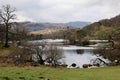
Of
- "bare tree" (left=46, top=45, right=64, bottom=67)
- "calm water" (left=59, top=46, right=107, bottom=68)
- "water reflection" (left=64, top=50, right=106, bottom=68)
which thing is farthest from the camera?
"calm water" (left=59, top=46, right=107, bottom=68)

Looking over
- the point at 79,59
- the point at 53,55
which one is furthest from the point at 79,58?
the point at 53,55

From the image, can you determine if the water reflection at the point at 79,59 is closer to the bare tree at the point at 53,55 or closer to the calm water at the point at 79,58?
→ the calm water at the point at 79,58

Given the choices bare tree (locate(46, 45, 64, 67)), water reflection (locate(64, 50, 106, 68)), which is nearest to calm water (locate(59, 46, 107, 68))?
water reflection (locate(64, 50, 106, 68))

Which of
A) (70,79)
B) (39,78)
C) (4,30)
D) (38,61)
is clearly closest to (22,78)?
(39,78)

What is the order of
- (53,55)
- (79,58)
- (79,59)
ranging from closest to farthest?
(53,55) → (79,59) → (79,58)

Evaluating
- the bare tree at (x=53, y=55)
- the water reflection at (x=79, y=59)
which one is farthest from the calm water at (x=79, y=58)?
the bare tree at (x=53, y=55)

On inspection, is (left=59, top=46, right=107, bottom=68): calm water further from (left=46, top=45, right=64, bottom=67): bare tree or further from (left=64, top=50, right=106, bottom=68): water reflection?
(left=46, top=45, right=64, bottom=67): bare tree

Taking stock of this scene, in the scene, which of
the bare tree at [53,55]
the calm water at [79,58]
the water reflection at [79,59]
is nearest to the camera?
the bare tree at [53,55]

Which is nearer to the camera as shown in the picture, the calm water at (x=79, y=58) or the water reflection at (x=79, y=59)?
the water reflection at (x=79, y=59)

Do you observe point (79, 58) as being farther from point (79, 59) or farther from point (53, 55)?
point (53, 55)

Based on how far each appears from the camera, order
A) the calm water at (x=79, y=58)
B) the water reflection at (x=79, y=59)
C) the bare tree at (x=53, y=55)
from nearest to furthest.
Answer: the bare tree at (x=53, y=55)
the water reflection at (x=79, y=59)
the calm water at (x=79, y=58)

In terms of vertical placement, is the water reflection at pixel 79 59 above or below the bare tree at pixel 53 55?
below

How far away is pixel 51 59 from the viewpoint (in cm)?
5350

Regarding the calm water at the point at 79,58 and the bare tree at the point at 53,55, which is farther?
the calm water at the point at 79,58
